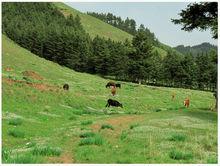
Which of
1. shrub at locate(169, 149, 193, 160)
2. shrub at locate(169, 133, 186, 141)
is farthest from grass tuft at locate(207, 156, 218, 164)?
shrub at locate(169, 133, 186, 141)

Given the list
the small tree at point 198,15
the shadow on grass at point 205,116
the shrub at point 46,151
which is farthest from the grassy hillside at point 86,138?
the small tree at point 198,15

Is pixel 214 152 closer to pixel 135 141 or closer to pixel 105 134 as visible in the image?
pixel 135 141

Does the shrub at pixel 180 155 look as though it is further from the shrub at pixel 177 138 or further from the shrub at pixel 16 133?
the shrub at pixel 16 133

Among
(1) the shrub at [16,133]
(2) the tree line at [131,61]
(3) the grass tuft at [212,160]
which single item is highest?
(2) the tree line at [131,61]

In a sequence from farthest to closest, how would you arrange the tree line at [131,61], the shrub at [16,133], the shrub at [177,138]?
1. the tree line at [131,61]
2. the shrub at [16,133]
3. the shrub at [177,138]

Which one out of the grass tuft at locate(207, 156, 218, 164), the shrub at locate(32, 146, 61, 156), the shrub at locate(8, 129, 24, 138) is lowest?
the shrub at locate(8, 129, 24, 138)

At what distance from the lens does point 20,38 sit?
18800 cm

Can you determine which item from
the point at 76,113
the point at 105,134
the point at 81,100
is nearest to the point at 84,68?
the point at 81,100

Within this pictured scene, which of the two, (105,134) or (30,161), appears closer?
(30,161)

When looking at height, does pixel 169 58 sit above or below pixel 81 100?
above

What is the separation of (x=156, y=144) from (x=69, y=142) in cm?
441

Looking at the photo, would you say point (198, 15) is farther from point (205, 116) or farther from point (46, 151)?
point (46, 151)

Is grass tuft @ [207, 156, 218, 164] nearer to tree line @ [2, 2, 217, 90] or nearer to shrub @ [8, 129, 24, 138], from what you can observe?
shrub @ [8, 129, 24, 138]

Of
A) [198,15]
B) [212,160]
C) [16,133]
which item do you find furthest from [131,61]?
[212,160]
